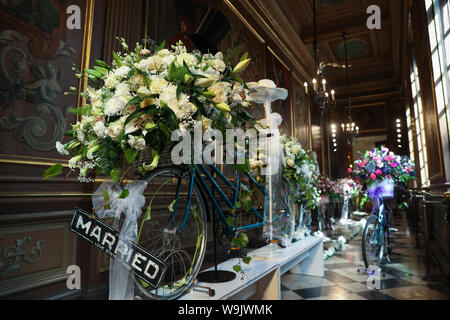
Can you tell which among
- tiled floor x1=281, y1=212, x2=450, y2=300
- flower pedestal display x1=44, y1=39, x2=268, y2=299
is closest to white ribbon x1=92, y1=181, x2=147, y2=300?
flower pedestal display x1=44, y1=39, x2=268, y2=299

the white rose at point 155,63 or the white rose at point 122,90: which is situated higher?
the white rose at point 155,63

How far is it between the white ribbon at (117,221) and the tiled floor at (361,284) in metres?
1.82

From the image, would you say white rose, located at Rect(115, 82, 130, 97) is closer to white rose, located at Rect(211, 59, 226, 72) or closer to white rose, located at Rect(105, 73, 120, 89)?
white rose, located at Rect(105, 73, 120, 89)

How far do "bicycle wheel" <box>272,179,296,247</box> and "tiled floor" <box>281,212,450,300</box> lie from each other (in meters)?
0.48

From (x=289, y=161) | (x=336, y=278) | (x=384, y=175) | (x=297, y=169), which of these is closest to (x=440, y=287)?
(x=336, y=278)

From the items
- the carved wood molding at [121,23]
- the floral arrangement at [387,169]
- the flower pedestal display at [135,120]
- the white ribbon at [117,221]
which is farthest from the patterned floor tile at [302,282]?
the carved wood molding at [121,23]

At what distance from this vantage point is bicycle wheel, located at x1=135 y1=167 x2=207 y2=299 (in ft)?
4.37

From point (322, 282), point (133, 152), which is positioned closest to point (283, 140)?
point (322, 282)

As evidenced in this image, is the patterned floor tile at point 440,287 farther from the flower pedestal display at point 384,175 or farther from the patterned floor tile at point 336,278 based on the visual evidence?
the flower pedestal display at point 384,175

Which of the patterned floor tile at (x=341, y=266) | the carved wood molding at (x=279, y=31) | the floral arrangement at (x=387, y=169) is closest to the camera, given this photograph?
the patterned floor tile at (x=341, y=266)

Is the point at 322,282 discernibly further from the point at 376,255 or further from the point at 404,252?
the point at 404,252

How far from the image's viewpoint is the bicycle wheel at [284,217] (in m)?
2.63

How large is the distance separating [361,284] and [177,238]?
2331 millimetres

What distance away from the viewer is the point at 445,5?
2896 millimetres
